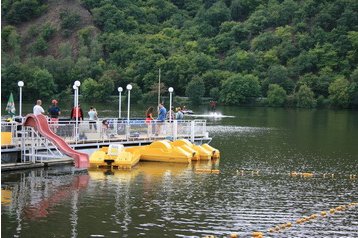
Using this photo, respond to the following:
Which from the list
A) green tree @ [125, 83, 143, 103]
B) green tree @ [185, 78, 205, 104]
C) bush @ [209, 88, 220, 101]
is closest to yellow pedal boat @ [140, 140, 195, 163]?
green tree @ [185, 78, 205, 104]

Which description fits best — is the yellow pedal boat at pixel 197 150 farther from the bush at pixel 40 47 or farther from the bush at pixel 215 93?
the bush at pixel 40 47

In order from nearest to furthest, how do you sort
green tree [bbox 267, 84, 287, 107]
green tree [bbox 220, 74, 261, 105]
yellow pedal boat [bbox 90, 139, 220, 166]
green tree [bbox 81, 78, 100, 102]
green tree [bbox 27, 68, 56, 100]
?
yellow pedal boat [bbox 90, 139, 220, 166] → green tree [bbox 27, 68, 56, 100] → green tree [bbox 267, 84, 287, 107] → green tree [bbox 81, 78, 100, 102] → green tree [bbox 220, 74, 261, 105]

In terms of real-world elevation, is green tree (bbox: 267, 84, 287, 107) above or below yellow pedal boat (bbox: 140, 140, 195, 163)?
above

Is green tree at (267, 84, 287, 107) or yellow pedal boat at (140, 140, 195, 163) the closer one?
yellow pedal boat at (140, 140, 195, 163)

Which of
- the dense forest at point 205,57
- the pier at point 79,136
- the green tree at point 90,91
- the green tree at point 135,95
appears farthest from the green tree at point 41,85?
the pier at point 79,136

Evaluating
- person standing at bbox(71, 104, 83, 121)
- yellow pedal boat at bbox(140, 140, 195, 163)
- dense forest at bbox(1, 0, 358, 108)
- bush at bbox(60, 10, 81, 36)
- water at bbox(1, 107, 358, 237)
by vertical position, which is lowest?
water at bbox(1, 107, 358, 237)

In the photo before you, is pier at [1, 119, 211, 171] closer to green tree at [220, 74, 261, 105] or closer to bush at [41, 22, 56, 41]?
green tree at [220, 74, 261, 105]

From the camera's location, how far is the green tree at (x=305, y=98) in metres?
148

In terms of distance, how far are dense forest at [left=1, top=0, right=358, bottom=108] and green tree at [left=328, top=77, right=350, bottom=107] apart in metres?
0.20

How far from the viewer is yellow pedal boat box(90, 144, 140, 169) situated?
4012 centimetres

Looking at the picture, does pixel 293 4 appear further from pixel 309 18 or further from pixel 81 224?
pixel 81 224

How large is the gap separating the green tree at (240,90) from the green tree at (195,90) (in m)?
4.53

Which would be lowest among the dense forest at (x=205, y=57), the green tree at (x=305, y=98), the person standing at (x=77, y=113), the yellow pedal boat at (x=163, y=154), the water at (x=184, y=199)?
the water at (x=184, y=199)

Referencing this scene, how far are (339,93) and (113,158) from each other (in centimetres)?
11340
